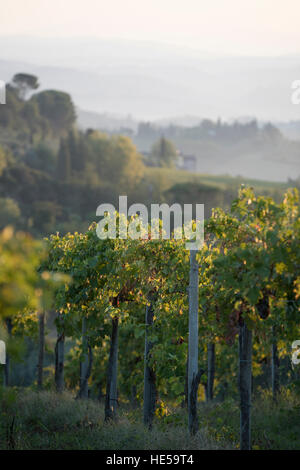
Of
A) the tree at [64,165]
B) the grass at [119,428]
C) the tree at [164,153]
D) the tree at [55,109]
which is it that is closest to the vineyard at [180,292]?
the grass at [119,428]

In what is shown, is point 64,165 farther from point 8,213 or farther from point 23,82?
point 23,82

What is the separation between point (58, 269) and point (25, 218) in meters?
59.5

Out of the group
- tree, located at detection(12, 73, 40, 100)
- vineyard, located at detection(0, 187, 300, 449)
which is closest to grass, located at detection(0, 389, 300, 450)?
vineyard, located at detection(0, 187, 300, 449)

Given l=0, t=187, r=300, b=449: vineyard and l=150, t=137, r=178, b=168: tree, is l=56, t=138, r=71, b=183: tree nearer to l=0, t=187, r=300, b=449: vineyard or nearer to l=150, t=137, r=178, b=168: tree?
l=150, t=137, r=178, b=168: tree

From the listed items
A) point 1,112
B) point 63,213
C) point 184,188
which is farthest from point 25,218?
point 1,112

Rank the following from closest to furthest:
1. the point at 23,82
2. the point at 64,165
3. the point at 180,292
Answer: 1. the point at 180,292
2. the point at 64,165
3. the point at 23,82

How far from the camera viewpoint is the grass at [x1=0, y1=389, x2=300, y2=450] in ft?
25.8

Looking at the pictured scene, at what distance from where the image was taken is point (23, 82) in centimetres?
14262

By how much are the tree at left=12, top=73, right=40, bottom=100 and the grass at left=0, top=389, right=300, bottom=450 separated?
461ft

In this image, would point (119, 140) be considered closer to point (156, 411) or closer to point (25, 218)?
point (25, 218)

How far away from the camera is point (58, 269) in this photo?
10.2m

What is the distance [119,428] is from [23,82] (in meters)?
145

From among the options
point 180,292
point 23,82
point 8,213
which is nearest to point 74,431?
point 180,292
